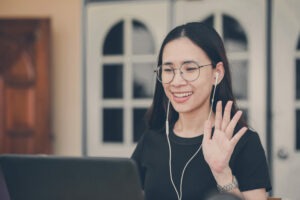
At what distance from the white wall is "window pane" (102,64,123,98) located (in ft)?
1.17

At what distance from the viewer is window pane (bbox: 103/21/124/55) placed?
3895 millimetres

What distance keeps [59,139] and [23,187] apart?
129 inches

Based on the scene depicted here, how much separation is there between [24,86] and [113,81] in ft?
2.69

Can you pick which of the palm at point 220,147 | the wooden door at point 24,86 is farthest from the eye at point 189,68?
the wooden door at point 24,86

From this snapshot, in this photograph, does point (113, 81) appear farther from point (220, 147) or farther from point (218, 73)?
point (220, 147)

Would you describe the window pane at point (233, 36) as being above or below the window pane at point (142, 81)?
above

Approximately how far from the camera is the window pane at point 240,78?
3.53 m

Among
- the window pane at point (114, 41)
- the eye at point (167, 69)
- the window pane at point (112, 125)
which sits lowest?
the window pane at point (112, 125)

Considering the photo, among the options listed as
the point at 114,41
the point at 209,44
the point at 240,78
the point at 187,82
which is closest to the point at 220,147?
the point at 187,82

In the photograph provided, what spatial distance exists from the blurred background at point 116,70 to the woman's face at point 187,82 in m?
2.09

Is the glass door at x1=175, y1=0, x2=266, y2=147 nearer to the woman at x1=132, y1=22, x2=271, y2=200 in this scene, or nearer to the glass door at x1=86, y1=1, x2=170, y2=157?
the glass door at x1=86, y1=1, x2=170, y2=157

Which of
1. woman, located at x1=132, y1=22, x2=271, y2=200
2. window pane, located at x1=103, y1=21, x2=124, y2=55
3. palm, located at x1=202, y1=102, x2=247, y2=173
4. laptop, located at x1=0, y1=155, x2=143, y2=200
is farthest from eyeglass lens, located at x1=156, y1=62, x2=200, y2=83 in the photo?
window pane, located at x1=103, y1=21, x2=124, y2=55

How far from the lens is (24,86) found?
4.09 metres

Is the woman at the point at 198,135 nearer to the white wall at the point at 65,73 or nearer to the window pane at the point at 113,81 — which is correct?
the window pane at the point at 113,81
